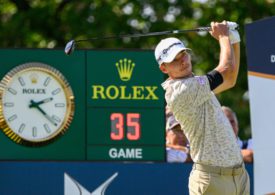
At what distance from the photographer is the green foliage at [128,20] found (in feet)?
60.6

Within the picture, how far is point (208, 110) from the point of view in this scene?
259 inches

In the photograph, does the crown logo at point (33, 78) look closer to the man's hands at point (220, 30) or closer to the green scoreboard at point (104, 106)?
the green scoreboard at point (104, 106)

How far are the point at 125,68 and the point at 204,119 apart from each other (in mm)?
2946

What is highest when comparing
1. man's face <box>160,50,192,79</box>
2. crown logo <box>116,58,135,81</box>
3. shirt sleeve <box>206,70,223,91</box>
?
crown logo <box>116,58,135,81</box>

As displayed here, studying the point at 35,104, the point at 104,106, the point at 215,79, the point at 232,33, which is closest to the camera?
the point at 215,79

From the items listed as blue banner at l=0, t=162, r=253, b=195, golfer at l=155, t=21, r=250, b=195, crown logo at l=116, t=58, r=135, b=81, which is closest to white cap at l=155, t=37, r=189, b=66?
golfer at l=155, t=21, r=250, b=195

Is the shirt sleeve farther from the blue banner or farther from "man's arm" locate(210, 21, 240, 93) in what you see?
the blue banner

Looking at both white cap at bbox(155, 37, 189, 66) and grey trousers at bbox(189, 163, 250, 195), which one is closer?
white cap at bbox(155, 37, 189, 66)

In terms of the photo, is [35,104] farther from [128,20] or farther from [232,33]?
[128,20]

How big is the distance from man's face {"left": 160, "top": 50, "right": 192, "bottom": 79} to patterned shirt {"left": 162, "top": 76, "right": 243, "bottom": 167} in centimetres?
5

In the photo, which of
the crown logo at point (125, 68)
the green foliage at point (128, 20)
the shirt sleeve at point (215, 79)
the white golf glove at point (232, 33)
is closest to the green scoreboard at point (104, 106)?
the crown logo at point (125, 68)

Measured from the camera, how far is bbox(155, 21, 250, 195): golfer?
21.5ft

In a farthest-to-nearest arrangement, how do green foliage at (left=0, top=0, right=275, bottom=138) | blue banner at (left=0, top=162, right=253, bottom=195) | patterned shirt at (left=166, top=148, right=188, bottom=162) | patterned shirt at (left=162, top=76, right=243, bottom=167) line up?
green foliage at (left=0, top=0, right=275, bottom=138) → patterned shirt at (left=166, top=148, right=188, bottom=162) → blue banner at (left=0, top=162, right=253, bottom=195) → patterned shirt at (left=162, top=76, right=243, bottom=167)

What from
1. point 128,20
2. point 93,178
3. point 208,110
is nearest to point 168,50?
point 208,110
